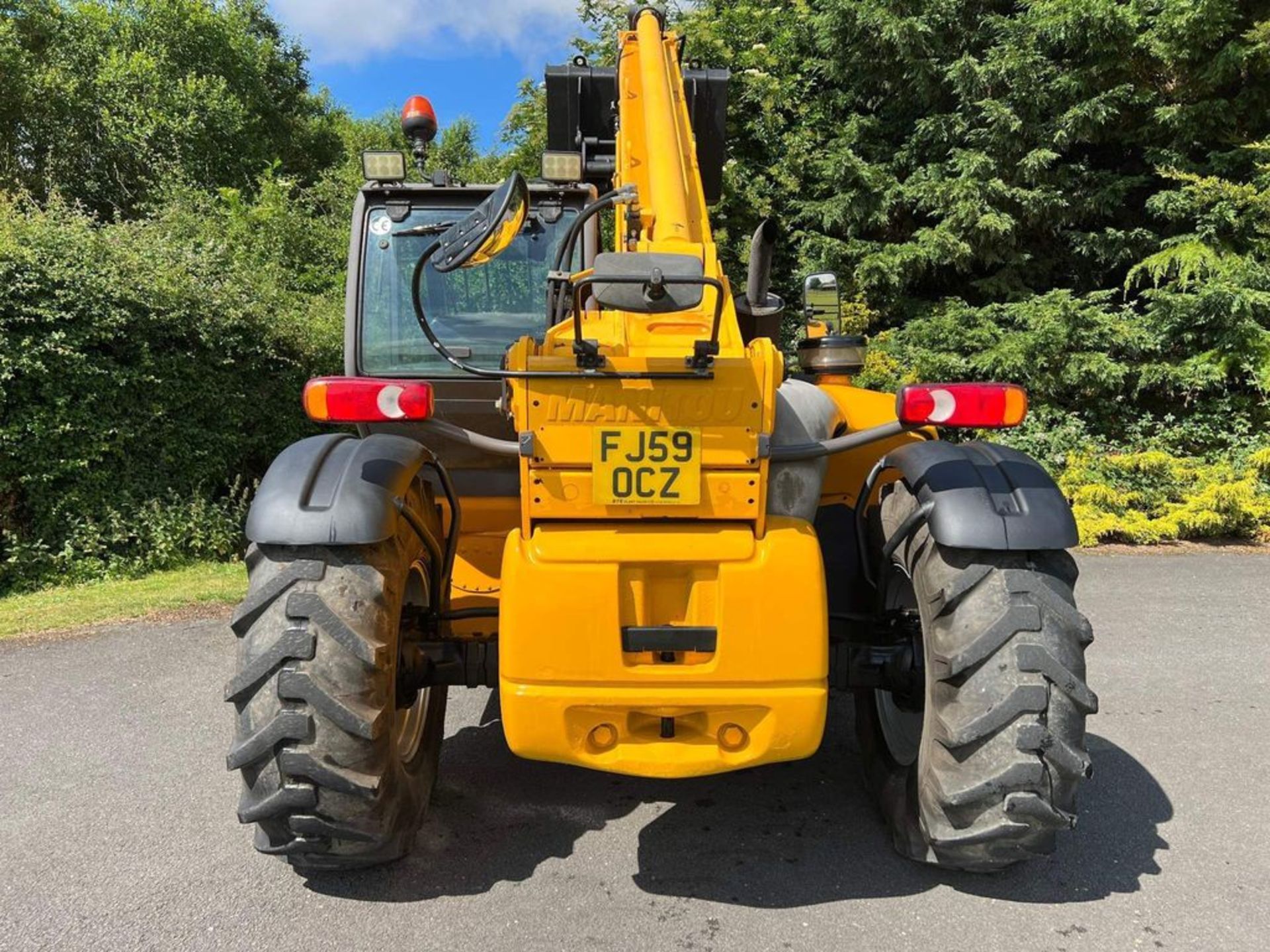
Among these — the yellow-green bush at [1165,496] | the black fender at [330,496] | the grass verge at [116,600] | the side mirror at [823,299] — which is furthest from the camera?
the yellow-green bush at [1165,496]

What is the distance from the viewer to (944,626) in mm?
2422

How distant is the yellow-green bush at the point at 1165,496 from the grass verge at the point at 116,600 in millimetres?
7365

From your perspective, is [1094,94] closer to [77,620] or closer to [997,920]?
[997,920]

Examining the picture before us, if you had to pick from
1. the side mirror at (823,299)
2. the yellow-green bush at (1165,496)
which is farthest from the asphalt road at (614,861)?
the yellow-green bush at (1165,496)

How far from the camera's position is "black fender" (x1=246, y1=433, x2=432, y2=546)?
235 centimetres

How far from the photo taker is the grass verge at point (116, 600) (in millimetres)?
5664

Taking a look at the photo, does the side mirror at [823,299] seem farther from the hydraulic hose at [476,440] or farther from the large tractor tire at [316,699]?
the large tractor tire at [316,699]

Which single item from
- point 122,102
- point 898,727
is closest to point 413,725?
point 898,727

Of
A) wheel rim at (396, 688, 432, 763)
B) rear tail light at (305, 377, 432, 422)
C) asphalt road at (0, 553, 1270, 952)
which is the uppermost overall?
rear tail light at (305, 377, 432, 422)

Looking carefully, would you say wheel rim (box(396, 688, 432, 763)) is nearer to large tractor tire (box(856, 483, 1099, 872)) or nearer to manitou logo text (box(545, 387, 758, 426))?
manitou logo text (box(545, 387, 758, 426))

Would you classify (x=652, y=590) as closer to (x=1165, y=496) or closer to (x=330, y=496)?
(x=330, y=496)

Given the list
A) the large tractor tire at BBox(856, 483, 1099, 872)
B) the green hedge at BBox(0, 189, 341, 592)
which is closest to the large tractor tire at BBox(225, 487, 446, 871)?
the large tractor tire at BBox(856, 483, 1099, 872)

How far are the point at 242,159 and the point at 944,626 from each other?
66.1 ft

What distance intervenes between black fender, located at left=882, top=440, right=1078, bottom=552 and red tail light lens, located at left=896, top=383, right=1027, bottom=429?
18cm
